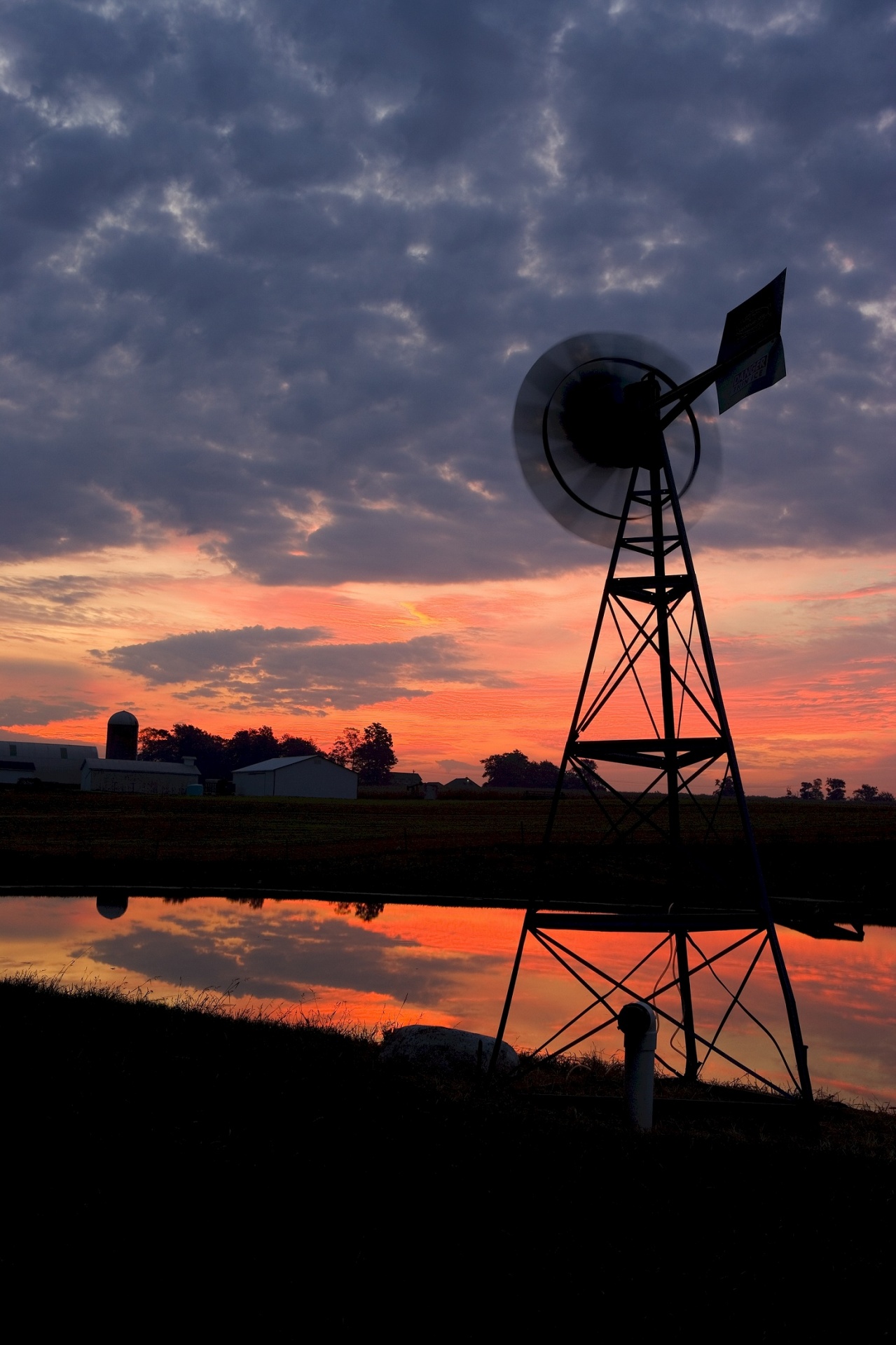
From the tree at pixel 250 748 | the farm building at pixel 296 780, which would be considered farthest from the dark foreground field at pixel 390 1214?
the tree at pixel 250 748

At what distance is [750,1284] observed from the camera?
5.66 m

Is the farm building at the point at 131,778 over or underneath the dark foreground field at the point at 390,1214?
over

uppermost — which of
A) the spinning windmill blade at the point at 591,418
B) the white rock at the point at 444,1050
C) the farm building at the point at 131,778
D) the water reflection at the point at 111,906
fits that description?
the spinning windmill blade at the point at 591,418

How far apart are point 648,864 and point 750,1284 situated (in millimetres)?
36221

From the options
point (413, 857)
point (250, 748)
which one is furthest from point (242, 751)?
point (413, 857)

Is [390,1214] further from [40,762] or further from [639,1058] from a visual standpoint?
[40,762]

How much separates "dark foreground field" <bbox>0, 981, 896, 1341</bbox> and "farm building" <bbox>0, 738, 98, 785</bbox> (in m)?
104

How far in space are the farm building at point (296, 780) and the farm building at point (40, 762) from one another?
1834 cm

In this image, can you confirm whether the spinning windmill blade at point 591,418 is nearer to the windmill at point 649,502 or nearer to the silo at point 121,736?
the windmill at point 649,502

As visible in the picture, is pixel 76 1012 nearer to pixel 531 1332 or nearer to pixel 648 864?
pixel 531 1332

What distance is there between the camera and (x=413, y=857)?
42.0m

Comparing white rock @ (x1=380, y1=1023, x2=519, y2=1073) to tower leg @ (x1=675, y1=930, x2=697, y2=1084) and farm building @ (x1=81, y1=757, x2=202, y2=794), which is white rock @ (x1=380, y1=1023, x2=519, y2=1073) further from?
farm building @ (x1=81, y1=757, x2=202, y2=794)

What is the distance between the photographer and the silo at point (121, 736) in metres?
116

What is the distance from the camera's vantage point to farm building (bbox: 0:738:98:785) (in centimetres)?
10581
